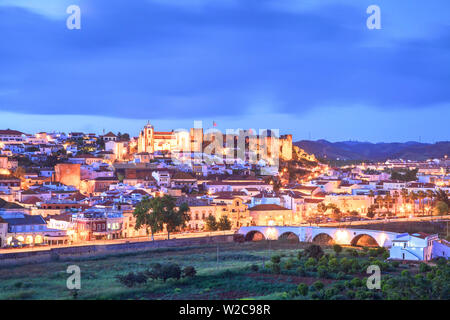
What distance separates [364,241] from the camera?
39.9 metres

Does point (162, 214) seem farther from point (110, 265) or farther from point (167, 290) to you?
point (167, 290)

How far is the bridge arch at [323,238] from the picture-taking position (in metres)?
39.0

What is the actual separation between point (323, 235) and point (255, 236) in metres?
4.08

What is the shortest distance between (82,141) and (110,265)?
48.8m

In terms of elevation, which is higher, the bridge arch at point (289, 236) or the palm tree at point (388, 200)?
the palm tree at point (388, 200)

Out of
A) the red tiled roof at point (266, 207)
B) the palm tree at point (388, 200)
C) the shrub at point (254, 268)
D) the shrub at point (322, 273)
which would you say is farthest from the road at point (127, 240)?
the palm tree at point (388, 200)

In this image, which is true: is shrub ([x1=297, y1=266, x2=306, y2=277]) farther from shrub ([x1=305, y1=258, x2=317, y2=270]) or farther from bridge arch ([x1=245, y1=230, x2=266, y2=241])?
bridge arch ([x1=245, y1=230, x2=266, y2=241])

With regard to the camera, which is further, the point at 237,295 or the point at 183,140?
the point at 183,140

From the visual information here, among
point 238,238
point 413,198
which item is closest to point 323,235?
point 238,238

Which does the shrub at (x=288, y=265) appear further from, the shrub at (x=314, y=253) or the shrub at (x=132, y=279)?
the shrub at (x=132, y=279)

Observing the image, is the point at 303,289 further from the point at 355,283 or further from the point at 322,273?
the point at 322,273

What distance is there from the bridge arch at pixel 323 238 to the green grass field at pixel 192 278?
4.81m

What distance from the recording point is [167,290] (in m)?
25.0

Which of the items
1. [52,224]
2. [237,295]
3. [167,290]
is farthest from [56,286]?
[52,224]
